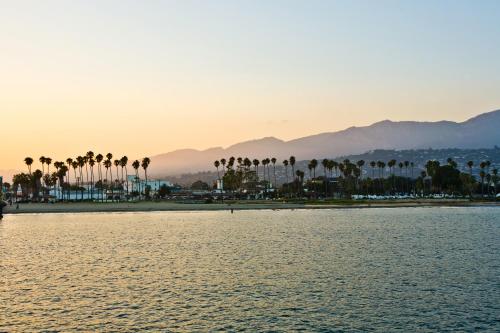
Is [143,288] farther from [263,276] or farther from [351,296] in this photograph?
[351,296]

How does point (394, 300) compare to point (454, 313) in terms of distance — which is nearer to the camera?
point (454, 313)

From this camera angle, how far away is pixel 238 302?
40812 mm

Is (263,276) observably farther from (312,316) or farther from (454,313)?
(454,313)

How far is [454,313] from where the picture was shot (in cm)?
3656

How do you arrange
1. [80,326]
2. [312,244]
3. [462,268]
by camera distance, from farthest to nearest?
[312,244]
[462,268]
[80,326]

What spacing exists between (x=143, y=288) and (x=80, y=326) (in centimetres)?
1280

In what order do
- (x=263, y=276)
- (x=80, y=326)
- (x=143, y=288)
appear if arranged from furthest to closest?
(x=263, y=276)
(x=143, y=288)
(x=80, y=326)

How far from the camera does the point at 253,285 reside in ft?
157

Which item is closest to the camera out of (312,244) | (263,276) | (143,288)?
(143,288)

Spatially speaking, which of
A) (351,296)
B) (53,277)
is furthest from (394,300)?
(53,277)

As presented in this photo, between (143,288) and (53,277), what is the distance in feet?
37.7

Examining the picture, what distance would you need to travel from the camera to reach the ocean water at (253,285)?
35000mm

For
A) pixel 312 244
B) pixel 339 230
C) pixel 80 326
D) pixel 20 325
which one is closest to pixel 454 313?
pixel 80 326

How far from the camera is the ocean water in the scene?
35000 mm
